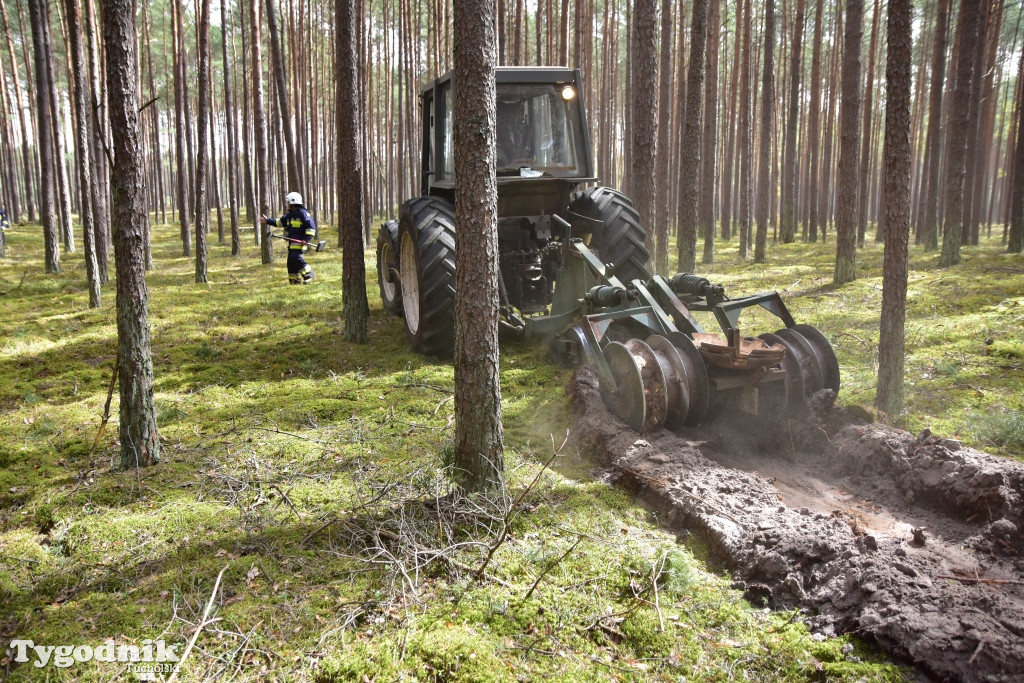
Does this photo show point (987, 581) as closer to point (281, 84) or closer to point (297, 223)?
point (297, 223)

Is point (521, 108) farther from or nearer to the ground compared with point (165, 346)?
farther from the ground

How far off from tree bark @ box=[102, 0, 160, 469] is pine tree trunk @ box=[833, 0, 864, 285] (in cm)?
1165

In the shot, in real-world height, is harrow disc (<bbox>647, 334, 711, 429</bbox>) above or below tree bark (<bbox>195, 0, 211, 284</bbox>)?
below

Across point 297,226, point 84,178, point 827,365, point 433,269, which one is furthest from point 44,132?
point 827,365

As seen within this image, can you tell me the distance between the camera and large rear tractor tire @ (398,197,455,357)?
7336 millimetres

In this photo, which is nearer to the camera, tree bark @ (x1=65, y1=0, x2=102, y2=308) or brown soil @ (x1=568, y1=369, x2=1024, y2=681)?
brown soil @ (x1=568, y1=369, x2=1024, y2=681)

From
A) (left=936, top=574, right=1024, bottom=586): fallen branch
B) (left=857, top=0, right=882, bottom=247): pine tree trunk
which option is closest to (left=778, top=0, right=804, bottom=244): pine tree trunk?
(left=857, top=0, right=882, bottom=247): pine tree trunk

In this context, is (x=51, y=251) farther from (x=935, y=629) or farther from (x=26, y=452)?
(x=935, y=629)

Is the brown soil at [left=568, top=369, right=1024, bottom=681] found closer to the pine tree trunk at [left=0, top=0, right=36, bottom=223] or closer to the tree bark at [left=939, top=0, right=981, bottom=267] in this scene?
the tree bark at [left=939, top=0, right=981, bottom=267]

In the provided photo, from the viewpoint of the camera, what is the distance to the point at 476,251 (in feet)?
12.8

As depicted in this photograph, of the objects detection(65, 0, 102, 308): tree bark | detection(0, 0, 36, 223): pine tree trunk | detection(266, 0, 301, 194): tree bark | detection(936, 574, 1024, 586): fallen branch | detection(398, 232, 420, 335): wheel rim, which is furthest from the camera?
detection(0, 0, 36, 223): pine tree trunk

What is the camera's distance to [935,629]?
2777 mm

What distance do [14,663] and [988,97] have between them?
100.0ft

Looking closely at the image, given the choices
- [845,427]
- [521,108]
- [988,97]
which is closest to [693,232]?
[521,108]
